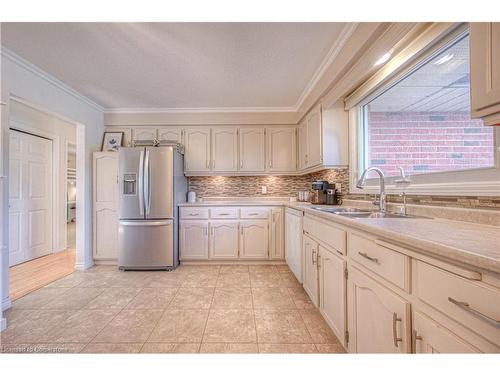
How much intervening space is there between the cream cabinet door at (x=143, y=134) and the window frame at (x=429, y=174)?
290 cm

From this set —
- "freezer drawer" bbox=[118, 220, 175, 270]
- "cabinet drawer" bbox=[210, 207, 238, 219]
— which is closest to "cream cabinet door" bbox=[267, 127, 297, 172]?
"cabinet drawer" bbox=[210, 207, 238, 219]

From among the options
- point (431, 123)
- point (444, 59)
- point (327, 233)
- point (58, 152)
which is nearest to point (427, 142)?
point (431, 123)

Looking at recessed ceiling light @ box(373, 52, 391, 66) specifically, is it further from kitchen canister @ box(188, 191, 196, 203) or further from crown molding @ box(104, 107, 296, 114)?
kitchen canister @ box(188, 191, 196, 203)

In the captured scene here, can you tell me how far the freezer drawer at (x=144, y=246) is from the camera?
3141 mm

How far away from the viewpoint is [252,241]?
3363 mm

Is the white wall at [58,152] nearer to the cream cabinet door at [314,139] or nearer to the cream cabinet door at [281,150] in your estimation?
the cream cabinet door at [281,150]

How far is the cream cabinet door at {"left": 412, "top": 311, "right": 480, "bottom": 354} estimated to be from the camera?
0.70 meters

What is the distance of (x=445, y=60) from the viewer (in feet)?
4.93

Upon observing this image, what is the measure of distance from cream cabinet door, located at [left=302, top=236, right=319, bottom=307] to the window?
990 millimetres

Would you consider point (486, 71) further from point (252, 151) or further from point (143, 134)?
point (143, 134)

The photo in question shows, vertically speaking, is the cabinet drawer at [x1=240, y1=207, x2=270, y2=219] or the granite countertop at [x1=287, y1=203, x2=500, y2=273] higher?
the granite countertop at [x1=287, y1=203, x2=500, y2=273]

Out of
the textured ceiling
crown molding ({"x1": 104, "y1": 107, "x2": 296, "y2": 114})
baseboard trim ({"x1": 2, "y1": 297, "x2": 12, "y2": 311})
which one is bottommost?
baseboard trim ({"x1": 2, "y1": 297, "x2": 12, "y2": 311})

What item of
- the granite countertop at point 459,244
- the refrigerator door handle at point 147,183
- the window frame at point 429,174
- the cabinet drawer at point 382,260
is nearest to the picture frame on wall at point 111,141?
the refrigerator door handle at point 147,183
